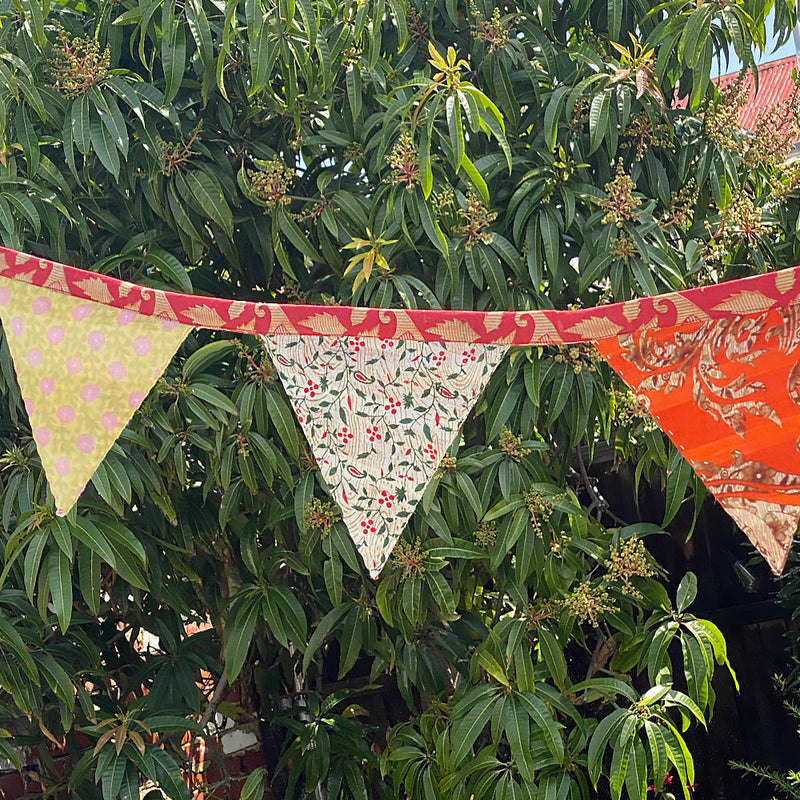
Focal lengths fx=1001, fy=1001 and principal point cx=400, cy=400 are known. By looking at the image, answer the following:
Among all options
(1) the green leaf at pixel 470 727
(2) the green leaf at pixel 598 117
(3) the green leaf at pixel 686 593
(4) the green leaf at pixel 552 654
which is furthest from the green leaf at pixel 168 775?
(2) the green leaf at pixel 598 117

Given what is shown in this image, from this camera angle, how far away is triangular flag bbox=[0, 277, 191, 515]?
50.7 inches

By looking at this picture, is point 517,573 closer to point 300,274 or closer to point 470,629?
point 470,629

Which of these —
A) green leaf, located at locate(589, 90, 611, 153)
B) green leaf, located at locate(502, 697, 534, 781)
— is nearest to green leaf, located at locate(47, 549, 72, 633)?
green leaf, located at locate(502, 697, 534, 781)

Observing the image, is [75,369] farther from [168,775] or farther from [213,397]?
[168,775]

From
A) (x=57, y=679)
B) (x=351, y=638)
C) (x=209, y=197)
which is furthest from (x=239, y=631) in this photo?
(x=209, y=197)

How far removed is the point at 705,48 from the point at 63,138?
114 centimetres

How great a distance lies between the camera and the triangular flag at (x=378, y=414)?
4.45 feet

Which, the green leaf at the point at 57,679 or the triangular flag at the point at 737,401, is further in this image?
the green leaf at the point at 57,679

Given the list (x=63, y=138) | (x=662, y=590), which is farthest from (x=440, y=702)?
(x=63, y=138)

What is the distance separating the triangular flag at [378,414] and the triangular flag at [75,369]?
0.20 metres

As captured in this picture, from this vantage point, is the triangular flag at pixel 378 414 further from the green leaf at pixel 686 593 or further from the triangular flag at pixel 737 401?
the green leaf at pixel 686 593

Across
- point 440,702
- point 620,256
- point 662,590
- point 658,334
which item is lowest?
point 440,702

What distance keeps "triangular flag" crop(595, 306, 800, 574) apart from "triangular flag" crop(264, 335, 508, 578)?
0.73ft

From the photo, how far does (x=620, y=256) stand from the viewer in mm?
1821
